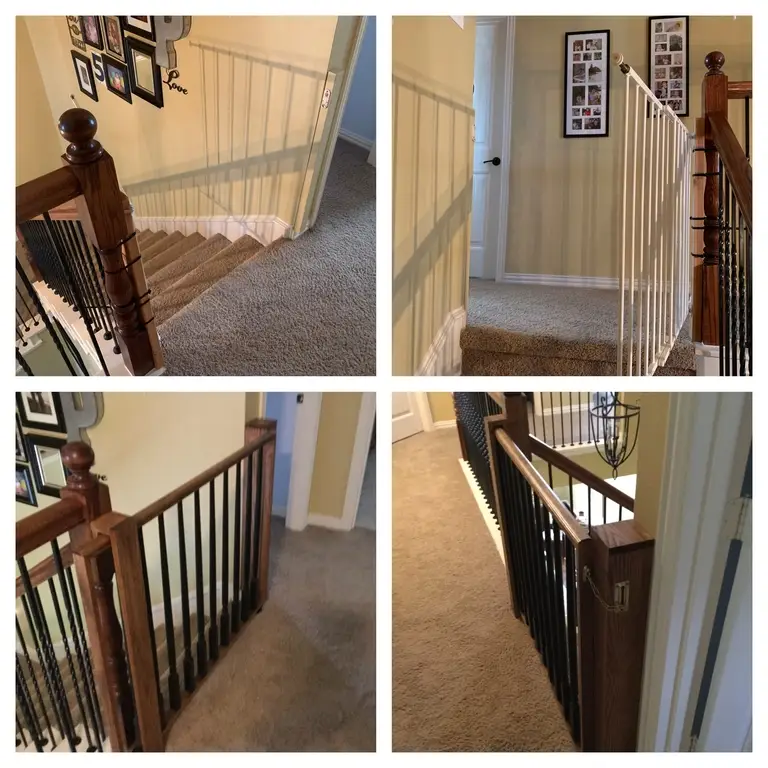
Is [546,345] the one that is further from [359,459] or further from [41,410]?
[41,410]

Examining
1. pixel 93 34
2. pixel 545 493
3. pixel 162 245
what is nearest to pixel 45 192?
pixel 545 493

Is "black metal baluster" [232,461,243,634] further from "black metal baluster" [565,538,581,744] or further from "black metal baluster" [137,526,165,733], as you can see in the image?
"black metal baluster" [565,538,581,744]

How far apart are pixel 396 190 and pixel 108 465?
79 centimetres

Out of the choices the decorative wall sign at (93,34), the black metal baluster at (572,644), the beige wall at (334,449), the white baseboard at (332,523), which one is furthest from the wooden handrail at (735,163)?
the decorative wall sign at (93,34)

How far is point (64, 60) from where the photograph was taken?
6.09 feet

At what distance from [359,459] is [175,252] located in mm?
2132

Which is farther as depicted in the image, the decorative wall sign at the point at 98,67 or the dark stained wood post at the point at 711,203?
the decorative wall sign at the point at 98,67

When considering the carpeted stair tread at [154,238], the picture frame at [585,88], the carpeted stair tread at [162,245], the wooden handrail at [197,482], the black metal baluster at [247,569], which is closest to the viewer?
the wooden handrail at [197,482]

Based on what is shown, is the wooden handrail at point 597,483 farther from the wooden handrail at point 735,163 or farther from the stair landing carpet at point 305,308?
the wooden handrail at point 735,163

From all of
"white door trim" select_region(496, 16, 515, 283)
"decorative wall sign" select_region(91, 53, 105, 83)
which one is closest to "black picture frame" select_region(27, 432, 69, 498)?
"decorative wall sign" select_region(91, 53, 105, 83)

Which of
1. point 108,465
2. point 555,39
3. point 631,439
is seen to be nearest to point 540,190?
point 555,39

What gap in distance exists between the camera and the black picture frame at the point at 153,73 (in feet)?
5.39

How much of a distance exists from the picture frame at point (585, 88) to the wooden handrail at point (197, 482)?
7.17ft
